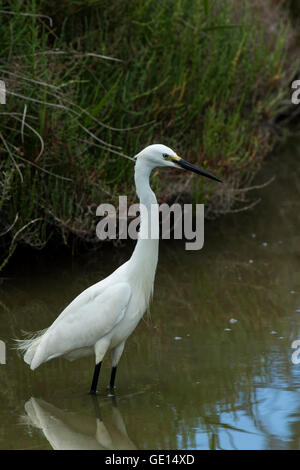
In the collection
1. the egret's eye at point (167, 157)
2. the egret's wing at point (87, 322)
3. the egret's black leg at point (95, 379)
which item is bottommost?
the egret's black leg at point (95, 379)

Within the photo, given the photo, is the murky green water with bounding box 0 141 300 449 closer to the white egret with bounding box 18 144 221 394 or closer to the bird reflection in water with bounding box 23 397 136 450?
the bird reflection in water with bounding box 23 397 136 450

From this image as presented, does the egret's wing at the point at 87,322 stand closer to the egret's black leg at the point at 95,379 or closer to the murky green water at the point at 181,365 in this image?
the egret's black leg at the point at 95,379

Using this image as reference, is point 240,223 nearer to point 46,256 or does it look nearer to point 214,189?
point 214,189

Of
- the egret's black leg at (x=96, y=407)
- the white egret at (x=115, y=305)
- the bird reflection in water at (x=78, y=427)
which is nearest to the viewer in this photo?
the bird reflection in water at (x=78, y=427)

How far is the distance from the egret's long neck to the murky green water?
2.53 feet

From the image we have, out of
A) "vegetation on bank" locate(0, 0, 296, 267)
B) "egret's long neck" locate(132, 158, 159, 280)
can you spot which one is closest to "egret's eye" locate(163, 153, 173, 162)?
"egret's long neck" locate(132, 158, 159, 280)

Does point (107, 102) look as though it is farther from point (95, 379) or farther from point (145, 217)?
point (95, 379)

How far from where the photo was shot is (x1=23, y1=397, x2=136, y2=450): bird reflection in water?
13.1ft

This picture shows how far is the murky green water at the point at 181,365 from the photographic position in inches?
160

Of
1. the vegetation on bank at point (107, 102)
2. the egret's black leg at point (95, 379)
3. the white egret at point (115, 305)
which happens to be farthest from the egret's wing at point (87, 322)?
the vegetation on bank at point (107, 102)

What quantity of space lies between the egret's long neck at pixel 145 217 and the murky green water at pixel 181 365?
0.77 metres

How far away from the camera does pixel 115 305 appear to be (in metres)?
4.41

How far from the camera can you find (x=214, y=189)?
770 cm

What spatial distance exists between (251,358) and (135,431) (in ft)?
3.77
